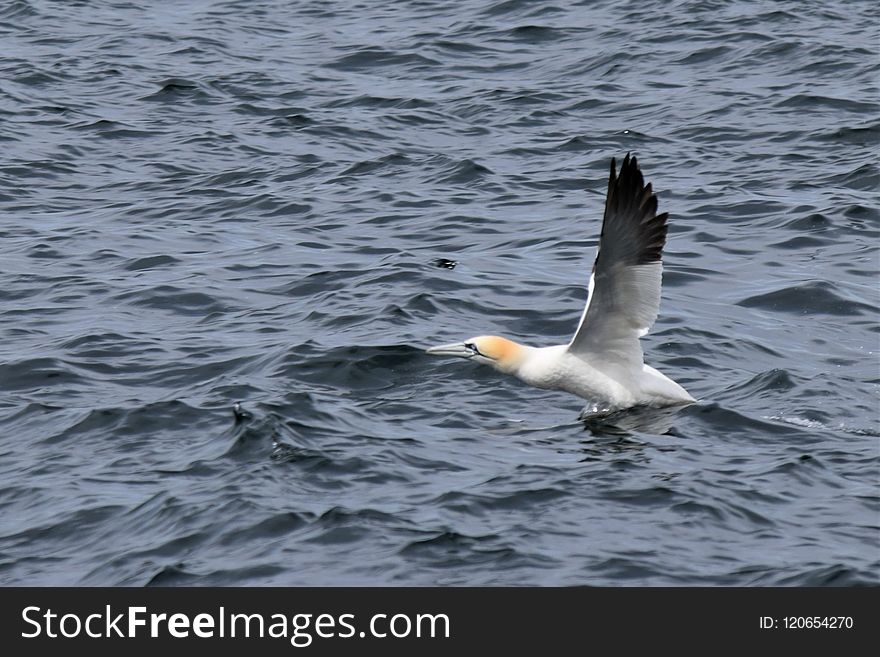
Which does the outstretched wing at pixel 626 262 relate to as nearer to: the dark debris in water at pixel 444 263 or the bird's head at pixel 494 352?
the bird's head at pixel 494 352

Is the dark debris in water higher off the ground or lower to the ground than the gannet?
lower

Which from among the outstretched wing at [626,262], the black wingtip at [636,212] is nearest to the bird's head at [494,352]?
the outstretched wing at [626,262]

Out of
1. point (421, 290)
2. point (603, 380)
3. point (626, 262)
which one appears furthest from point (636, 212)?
point (421, 290)

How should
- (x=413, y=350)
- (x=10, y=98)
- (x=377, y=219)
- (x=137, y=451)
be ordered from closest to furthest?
1. (x=137, y=451)
2. (x=413, y=350)
3. (x=377, y=219)
4. (x=10, y=98)

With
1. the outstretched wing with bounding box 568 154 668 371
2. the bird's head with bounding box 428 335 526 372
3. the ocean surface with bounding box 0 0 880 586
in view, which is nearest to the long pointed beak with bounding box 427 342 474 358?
the bird's head with bounding box 428 335 526 372

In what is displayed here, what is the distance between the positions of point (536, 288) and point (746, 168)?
192 inches

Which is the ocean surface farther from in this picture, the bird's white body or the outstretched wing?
the outstretched wing

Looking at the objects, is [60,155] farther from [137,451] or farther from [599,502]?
[599,502]

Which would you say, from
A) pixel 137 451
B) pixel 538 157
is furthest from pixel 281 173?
pixel 137 451

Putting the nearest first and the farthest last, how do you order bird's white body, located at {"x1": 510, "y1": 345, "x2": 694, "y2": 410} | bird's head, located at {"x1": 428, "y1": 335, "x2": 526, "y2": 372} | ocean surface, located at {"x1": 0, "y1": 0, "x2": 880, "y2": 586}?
ocean surface, located at {"x1": 0, "y1": 0, "x2": 880, "y2": 586}, bird's white body, located at {"x1": 510, "y1": 345, "x2": 694, "y2": 410}, bird's head, located at {"x1": 428, "y1": 335, "x2": 526, "y2": 372}

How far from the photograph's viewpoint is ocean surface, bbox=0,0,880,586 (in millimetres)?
9812

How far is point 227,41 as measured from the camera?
27094 mm

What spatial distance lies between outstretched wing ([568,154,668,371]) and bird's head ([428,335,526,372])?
1.90 feet

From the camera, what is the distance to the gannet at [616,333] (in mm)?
11570
